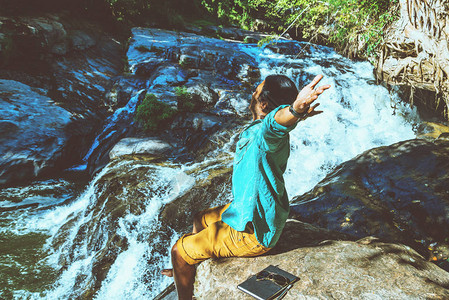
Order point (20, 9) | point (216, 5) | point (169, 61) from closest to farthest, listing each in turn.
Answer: point (20, 9), point (169, 61), point (216, 5)

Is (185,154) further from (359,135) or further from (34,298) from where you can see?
(359,135)

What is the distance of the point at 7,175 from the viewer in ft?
19.1

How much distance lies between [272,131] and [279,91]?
449 mm

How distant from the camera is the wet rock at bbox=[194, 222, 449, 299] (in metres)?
1.74

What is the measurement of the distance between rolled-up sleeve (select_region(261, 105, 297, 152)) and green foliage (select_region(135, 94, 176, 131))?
20.9 feet

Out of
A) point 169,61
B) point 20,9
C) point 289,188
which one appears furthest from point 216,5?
point 289,188

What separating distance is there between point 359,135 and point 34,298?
310 inches

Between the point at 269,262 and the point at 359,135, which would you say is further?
the point at 359,135

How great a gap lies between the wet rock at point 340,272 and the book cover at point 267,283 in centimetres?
5

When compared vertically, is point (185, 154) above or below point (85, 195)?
above

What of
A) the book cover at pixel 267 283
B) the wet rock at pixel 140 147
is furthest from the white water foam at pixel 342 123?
the book cover at pixel 267 283

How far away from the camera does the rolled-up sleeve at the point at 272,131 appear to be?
1532 millimetres

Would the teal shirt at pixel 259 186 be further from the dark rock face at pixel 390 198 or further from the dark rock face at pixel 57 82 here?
the dark rock face at pixel 57 82

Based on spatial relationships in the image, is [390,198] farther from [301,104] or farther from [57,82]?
[57,82]
